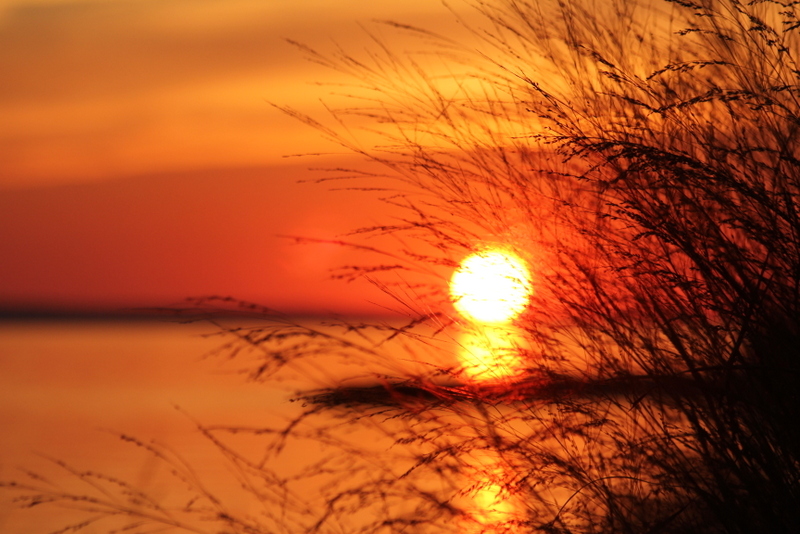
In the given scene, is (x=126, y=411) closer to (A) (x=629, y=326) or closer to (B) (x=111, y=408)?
(B) (x=111, y=408)

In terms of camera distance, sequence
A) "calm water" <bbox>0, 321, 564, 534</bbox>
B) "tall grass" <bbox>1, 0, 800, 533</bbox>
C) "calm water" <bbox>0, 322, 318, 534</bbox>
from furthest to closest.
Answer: "calm water" <bbox>0, 322, 318, 534</bbox>
"calm water" <bbox>0, 321, 564, 534</bbox>
"tall grass" <bbox>1, 0, 800, 533</bbox>

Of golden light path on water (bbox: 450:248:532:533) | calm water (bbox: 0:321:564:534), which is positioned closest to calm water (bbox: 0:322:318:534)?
calm water (bbox: 0:321:564:534)

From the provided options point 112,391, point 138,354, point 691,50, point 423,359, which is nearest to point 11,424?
point 112,391

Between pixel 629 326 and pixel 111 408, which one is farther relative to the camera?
pixel 111 408

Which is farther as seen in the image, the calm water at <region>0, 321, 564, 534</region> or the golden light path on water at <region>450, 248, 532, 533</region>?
the calm water at <region>0, 321, 564, 534</region>

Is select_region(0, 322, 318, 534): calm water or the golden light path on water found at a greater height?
select_region(0, 322, 318, 534): calm water

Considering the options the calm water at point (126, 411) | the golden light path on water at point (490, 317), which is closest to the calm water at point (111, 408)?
the calm water at point (126, 411)

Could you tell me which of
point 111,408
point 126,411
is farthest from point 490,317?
point 111,408

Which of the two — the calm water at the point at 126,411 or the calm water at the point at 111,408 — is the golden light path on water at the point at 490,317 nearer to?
the calm water at the point at 126,411

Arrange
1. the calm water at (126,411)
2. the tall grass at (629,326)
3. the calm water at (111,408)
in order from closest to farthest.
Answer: the tall grass at (629,326)
the calm water at (126,411)
the calm water at (111,408)

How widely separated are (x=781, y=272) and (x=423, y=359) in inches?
25.7

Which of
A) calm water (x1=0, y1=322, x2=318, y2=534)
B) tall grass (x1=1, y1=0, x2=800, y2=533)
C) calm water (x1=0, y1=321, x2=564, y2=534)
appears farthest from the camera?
Answer: calm water (x1=0, y1=322, x2=318, y2=534)

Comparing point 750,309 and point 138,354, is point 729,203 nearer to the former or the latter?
point 750,309

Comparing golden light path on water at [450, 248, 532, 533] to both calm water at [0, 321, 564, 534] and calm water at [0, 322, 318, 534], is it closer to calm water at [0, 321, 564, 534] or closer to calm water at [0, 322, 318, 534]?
calm water at [0, 321, 564, 534]
